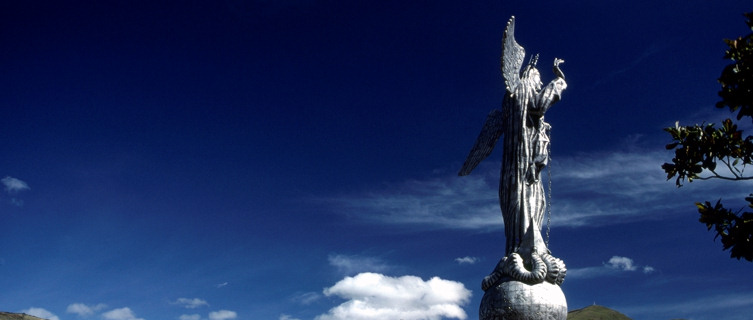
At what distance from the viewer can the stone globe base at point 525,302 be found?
1716 cm

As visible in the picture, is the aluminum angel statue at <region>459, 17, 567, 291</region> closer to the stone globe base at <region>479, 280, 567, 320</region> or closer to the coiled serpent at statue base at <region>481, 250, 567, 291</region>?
the coiled serpent at statue base at <region>481, 250, 567, 291</region>

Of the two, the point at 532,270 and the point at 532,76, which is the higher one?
the point at 532,76

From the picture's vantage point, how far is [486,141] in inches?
914

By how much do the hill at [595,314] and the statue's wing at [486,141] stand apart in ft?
367

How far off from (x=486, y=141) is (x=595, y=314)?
396 feet

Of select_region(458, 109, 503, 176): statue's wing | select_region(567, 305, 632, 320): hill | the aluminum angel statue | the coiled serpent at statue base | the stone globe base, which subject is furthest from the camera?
select_region(567, 305, 632, 320): hill

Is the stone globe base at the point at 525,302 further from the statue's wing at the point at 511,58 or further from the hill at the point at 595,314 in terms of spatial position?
the hill at the point at 595,314

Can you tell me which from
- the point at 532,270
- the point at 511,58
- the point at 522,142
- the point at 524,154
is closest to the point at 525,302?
the point at 532,270

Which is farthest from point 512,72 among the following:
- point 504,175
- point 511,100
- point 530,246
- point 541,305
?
point 541,305

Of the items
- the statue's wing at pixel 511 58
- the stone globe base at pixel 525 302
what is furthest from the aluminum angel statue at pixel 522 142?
the stone globe base at pixel 525 302

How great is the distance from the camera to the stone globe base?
1716 cm

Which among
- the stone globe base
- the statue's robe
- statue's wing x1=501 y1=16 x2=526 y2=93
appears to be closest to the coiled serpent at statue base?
the stone globe base

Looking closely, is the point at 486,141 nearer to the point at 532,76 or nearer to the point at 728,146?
the point at 532,76

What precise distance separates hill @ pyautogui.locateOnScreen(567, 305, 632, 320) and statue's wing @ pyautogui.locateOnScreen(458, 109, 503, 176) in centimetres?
11182
